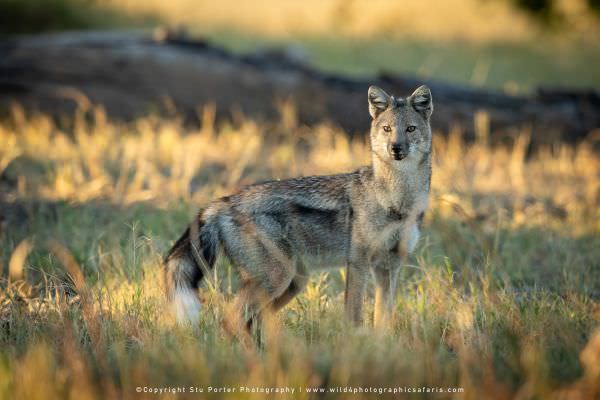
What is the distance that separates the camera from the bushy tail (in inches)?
203

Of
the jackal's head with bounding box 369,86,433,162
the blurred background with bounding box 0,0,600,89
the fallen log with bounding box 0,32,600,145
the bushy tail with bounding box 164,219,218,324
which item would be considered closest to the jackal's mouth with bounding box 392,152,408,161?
the jackal's head with bounding box 369,86,433,162

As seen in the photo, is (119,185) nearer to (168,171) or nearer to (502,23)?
(168,171)

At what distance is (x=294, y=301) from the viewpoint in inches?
238

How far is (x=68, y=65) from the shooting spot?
1122 centimetres

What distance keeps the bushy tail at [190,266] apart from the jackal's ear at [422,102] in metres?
1.79

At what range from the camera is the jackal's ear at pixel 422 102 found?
5.95 meters

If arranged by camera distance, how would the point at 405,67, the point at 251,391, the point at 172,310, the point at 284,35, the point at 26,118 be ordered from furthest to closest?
the point at 284,35, the point at 405,67, the point at 26,118, the point at 172,310, the point at 251,391

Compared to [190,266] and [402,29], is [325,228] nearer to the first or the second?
[190,266]

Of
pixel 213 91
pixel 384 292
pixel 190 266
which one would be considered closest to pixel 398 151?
pixel 384 292

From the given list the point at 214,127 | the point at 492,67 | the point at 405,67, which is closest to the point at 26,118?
the point at 214,127

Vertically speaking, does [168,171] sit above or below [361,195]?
below

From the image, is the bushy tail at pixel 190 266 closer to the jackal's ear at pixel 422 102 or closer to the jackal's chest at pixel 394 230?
the jackal's chest at pixel 394 230

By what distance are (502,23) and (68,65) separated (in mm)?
16235

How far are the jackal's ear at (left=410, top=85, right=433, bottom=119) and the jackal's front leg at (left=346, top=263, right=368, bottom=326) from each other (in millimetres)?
1290
